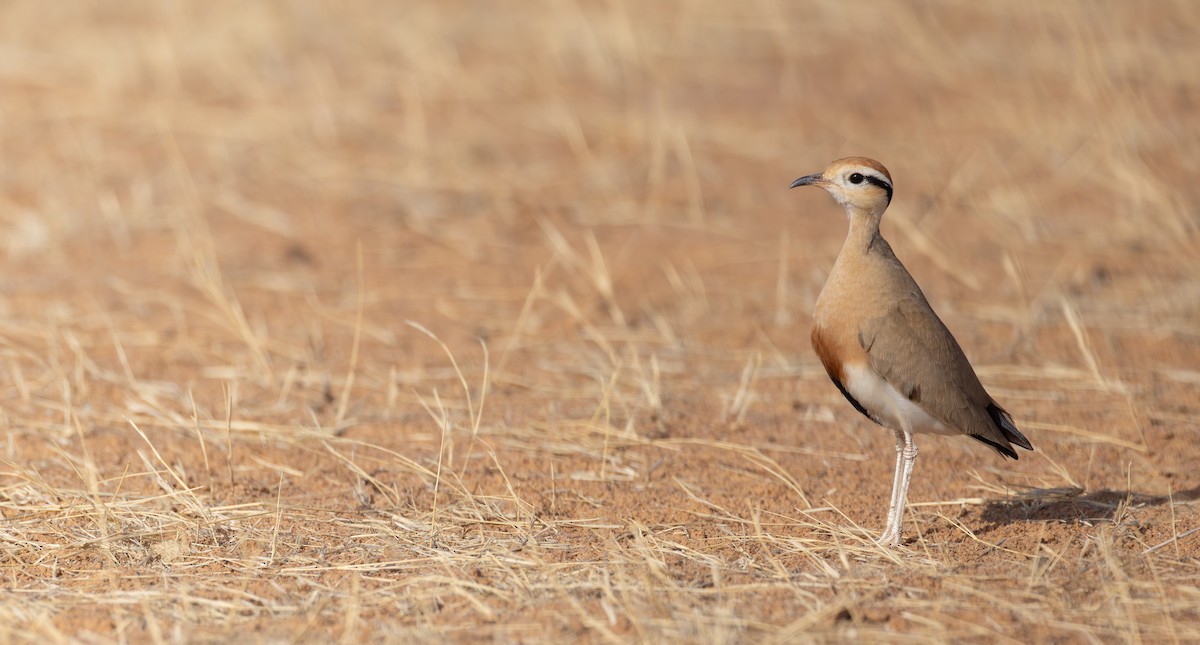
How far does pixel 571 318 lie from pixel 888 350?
2.70 metres

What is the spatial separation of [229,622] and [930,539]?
220 cm

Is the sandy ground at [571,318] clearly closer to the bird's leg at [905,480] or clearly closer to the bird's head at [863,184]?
the bird's leg at [905,480]

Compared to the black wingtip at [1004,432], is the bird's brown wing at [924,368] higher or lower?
higher

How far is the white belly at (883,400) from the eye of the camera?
4.37m

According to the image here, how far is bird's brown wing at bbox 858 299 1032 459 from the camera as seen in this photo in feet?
14.3

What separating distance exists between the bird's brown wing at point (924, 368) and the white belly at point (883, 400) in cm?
2

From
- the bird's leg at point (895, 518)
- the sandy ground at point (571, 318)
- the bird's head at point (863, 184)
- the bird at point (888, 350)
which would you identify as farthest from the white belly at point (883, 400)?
the bird's head at point (863, 184)

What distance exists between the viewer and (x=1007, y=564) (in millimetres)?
4168

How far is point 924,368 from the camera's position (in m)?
4.39

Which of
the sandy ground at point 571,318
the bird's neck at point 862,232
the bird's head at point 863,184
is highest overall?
the bird's head at point 863,184

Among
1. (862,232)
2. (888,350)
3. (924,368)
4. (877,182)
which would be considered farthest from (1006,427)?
(877,182)

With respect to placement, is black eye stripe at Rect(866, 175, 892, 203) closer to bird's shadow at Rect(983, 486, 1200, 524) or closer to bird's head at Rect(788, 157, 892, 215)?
bird's head at Rect(788, 157, 892, 215)

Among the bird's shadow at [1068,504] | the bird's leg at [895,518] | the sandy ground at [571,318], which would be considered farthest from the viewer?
the bird's shadow at [1068,504]

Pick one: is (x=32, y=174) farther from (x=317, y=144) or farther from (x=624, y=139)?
(x=624, y=139)
